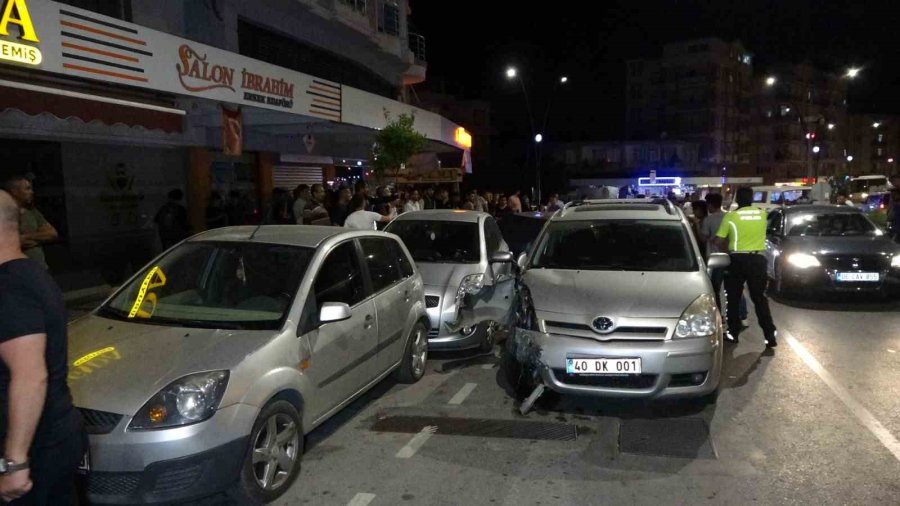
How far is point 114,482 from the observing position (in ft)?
11.0

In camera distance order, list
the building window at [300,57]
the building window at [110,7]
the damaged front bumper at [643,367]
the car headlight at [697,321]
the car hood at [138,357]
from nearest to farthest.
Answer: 1. the car hood at [138,357]
2. the damaged front bumper at [643,367]
3. the car headlight at [697,321]
4. the building window at [110,7]
5. the building window at [300,57]

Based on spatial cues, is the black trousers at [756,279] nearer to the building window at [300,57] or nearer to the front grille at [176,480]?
the front grille at [176,480]

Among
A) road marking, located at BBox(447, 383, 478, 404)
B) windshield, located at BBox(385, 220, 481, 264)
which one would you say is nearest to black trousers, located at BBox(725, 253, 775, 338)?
windshield, located at BBox(385, 220, 481, 264)

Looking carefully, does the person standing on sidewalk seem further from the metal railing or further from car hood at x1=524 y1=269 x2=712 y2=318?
the metal railing

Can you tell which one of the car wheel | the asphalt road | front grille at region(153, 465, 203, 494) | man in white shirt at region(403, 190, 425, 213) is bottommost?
the asphalt road

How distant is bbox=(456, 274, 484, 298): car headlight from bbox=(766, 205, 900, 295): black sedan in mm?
5607

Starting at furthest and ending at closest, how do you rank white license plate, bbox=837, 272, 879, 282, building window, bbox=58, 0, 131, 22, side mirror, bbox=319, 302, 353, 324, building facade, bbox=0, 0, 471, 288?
building window, bbox=58, 0, 131, 22 < white license plate, bbox=837, 272, 879, 282 < building facade, bbox=0, 0, 471, 288 < side mirror, bbox=319, 302, 353, 324

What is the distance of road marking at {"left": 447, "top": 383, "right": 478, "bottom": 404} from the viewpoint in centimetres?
589

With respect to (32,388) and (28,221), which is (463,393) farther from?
(28,221)

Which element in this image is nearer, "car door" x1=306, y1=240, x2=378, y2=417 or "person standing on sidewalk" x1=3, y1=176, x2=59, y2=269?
"car door" x1=306, y1=240, x2=378, y2=417

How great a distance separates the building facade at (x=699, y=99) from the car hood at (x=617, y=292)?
66.2 meters

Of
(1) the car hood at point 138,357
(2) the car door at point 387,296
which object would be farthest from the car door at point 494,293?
(1) the car hood at point 138,357

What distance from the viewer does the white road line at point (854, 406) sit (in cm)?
474

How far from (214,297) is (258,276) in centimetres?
34
